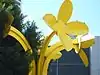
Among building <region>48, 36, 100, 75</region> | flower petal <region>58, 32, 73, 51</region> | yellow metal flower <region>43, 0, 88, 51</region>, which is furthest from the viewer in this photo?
building <region>48, 36, 100, 75</region>

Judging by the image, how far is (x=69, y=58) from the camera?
32.0 metres

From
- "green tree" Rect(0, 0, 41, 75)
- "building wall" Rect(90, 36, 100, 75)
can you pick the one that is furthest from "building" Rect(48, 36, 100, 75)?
"green tree" Rect(0, 0, 41, 75)

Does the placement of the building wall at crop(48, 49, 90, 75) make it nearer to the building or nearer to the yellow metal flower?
the building

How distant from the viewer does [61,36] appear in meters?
8.84

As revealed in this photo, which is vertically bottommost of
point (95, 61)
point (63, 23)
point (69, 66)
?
point (63, 23)

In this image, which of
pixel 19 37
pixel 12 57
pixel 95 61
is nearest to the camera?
pixel 12 57

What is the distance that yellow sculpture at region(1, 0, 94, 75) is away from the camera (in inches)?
348

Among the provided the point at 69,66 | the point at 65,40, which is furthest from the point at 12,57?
the point at 69,66

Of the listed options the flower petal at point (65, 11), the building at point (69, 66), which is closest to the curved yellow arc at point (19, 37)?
the flower petal at point (65, 11)

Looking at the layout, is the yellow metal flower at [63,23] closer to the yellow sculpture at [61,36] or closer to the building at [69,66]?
the yellow sculpture at [61,36]

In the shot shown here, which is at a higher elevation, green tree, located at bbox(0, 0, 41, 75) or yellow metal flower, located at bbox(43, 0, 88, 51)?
yellow metal flower, located at bbox(43, 0, 88, 51)

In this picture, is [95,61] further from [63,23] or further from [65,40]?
[65,40]

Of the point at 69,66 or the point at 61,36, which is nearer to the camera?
the point at 61,36

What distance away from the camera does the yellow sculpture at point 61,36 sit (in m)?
8.83
